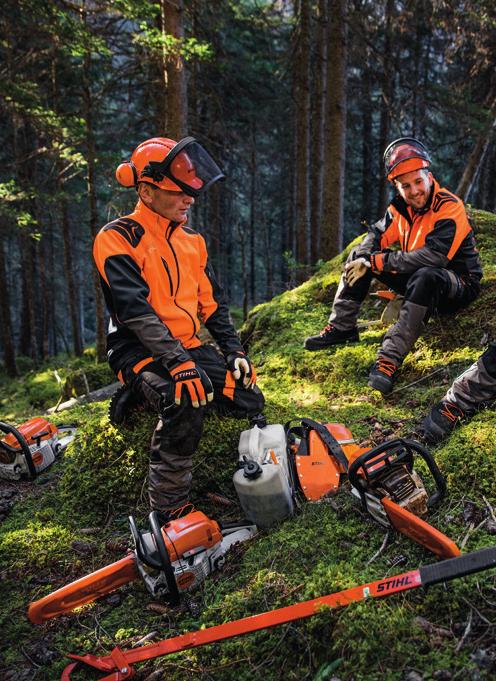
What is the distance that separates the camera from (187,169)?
3.20m

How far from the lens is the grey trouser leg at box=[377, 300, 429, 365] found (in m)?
4.27

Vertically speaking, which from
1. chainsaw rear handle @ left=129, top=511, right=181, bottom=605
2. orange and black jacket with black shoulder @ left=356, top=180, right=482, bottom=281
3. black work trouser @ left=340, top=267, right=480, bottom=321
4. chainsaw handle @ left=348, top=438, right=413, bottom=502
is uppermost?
orange and black jacket with black shoulder @ left=356, top=180, right=482, bottom=281

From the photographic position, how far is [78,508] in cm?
362

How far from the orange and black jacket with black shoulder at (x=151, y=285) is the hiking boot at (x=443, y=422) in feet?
5.14

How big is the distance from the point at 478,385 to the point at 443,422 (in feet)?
1.16

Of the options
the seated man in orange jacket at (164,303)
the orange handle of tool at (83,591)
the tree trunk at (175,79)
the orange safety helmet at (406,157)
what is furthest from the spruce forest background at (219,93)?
the orange handle of tool at (83,591)

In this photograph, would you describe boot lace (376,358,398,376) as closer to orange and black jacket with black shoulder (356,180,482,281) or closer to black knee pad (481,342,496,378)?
orange and black jacket with black shoulder (356,180,482,281)

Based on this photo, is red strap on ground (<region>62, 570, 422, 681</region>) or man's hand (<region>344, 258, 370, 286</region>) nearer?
red strap on ground (<region>62, 570, 422, 681</region>)

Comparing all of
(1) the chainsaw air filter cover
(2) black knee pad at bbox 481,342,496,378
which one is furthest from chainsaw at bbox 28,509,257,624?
(2) black knee pad at bbox 481,342,496,378

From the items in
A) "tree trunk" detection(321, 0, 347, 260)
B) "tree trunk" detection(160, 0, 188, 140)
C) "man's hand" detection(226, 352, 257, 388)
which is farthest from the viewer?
"tree trunk" detection(321, 0, 347, 260)

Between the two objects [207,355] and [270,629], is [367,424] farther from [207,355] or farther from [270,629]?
[270,629]

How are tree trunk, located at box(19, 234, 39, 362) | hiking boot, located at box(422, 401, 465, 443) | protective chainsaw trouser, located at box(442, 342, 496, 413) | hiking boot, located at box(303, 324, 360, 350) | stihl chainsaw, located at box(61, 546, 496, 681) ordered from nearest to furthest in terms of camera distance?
stihl chainsaw, located at box(61, 546, 496, 681) → protective chainsaw trouser, located at box(442, 342, 496, 413) → hiking boot, located at box(422, 401, 465, 443) → hiking boot, located at box(303, 324, 360, 350) → tree trunk, located at box(19, 234, 39, 362)

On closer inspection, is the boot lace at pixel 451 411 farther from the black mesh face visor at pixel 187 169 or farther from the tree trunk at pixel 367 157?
the tree trunk at pixel 367 157

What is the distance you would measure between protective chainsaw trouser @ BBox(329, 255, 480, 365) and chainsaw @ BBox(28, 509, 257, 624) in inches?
97.9
